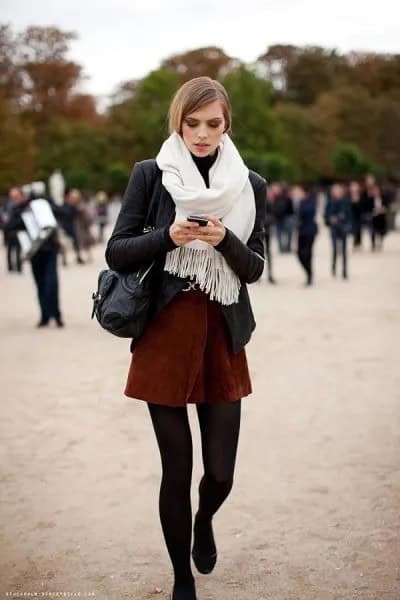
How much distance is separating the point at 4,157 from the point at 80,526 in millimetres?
37454

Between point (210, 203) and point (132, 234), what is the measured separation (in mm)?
306

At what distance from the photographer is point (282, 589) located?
349 cm

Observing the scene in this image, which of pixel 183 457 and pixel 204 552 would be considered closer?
pixel 183 457

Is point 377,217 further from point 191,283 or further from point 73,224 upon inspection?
point 191,283

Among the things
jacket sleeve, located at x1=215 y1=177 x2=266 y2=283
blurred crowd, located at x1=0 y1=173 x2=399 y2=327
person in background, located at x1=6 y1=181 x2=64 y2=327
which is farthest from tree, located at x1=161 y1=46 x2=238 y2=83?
jacket sleeve, located at x1=215 y1=177 x2=266 y2=283

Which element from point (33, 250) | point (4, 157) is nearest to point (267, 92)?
point (4, 157)

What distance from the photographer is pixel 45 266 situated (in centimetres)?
1076

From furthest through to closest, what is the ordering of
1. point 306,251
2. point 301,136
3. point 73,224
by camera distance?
1. point 301,136
2. point 73,224
3. point 306,251

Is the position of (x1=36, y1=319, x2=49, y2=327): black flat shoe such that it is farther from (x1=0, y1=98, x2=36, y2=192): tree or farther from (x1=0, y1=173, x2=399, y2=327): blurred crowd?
(x1=0, y1=98, x2=36, y2=192): tree

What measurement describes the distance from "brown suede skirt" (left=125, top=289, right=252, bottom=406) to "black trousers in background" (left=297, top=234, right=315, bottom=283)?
1185 cm

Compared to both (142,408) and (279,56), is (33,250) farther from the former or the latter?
(279,56)

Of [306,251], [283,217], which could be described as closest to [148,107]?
[283,217]

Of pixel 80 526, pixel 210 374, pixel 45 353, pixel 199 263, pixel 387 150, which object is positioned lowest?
pixel 387 150

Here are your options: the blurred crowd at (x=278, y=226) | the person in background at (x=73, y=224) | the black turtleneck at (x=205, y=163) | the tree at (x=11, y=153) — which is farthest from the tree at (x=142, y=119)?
the black turtleneck at (x=205, y=163)
